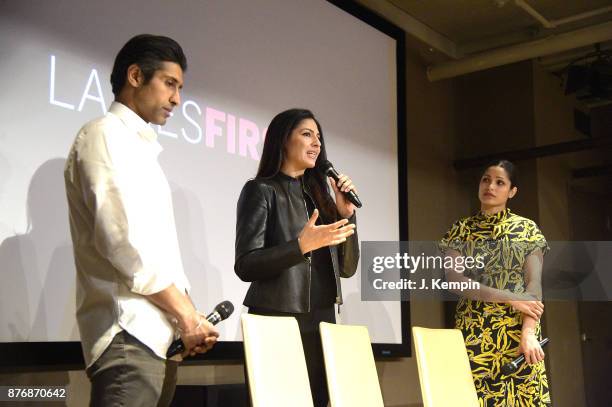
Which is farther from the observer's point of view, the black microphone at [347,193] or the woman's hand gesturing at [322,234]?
the black microphone at [347,193]

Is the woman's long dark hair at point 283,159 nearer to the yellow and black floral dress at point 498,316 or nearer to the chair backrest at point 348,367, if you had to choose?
the chair backrest at point 348,367

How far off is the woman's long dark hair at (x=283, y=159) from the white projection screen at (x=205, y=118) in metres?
0.67

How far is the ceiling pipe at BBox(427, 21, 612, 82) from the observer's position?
5.01m

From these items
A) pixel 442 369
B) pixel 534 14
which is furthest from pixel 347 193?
pixel 534 14

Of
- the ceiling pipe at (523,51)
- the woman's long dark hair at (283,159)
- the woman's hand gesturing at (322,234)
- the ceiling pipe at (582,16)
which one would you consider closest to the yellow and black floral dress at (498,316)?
the woman's long dark hair at (283,159)

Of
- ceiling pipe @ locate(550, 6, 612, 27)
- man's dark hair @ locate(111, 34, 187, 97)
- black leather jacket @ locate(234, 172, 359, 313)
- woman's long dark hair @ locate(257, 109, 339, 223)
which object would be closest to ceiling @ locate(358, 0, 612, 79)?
ceiling pipe @ locate(550, 6, 612, 27)

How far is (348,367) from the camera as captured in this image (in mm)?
2354

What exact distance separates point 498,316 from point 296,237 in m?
1.30

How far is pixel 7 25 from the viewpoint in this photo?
8.41 feet

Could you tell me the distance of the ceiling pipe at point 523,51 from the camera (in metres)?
5.01

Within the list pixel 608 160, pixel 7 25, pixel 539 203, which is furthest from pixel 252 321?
pixel 608 160

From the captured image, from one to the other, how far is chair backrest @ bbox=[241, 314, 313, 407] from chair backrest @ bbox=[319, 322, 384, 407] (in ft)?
0.41

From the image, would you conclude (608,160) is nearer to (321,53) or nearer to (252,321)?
(321,53)

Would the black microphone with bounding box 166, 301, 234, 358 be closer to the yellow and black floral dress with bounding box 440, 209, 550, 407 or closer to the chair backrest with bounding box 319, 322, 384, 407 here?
the chair backrest with bounding box 319, 322, 384, 407
